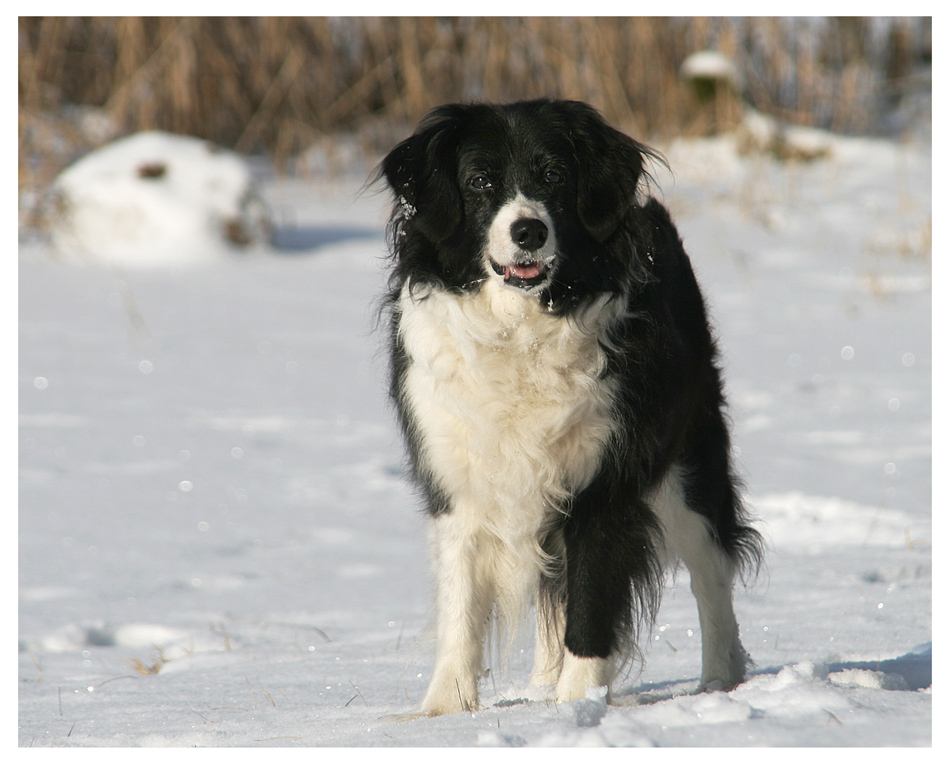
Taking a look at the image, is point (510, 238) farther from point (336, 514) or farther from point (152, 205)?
→ point (152, 205)

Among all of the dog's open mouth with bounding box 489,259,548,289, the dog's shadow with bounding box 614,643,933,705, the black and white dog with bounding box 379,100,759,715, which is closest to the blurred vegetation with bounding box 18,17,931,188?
the black and white dog with bounding box 379,100,759,715

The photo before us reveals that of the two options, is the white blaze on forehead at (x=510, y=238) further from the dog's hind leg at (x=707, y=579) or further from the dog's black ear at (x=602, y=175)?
the dog's hind leg at (x=707, y=579)

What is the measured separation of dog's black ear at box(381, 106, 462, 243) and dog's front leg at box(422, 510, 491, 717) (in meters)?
0.86

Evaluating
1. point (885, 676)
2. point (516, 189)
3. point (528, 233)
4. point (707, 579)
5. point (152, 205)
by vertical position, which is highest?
point (152, 205)

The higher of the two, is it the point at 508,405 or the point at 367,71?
the point at 367,71

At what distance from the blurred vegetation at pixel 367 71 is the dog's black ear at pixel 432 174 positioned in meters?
7.57

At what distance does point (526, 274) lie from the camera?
2805 millimetres

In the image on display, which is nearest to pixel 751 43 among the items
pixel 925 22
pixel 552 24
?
pixel 552 24

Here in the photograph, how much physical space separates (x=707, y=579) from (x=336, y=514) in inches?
86.0

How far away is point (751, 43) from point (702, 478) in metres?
8.96

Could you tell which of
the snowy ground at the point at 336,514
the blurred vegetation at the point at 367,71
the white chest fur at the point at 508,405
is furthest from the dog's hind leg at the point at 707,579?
the blurred vegetation at the point at 367,71

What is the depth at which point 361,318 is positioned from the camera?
7.98m

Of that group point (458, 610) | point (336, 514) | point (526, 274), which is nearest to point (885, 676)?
point (458, 610)

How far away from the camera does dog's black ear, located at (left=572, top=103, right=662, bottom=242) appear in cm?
291
